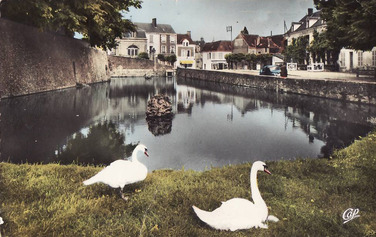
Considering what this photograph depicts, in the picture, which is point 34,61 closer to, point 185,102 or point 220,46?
point 185,102

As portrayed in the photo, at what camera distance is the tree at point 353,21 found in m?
16.6

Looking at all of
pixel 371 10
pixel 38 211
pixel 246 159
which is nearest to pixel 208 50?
pixel 371 10

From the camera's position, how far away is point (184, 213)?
4.58 m

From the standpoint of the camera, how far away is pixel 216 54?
76250 millimetres

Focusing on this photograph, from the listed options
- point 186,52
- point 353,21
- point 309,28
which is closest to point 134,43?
point 309,28

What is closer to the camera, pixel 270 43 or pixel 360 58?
pixel 360 58

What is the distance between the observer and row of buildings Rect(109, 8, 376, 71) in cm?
2508

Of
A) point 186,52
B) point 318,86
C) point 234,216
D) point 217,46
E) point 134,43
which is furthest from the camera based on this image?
point 186,52

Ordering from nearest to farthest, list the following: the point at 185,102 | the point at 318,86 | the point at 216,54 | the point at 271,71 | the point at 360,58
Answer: the point at 185,102, the point at 318,86, the point at 360,58, the point at 271,71, the point at 216,54

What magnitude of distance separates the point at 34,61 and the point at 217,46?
5952cm

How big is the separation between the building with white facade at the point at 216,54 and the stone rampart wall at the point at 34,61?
52418 mm

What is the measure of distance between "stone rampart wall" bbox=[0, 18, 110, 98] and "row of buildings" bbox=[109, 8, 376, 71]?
206 inches

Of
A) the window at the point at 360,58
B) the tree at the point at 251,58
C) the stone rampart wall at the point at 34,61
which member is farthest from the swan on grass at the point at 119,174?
the tree at the point at 251,58

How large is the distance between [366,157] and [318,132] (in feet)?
23.9
